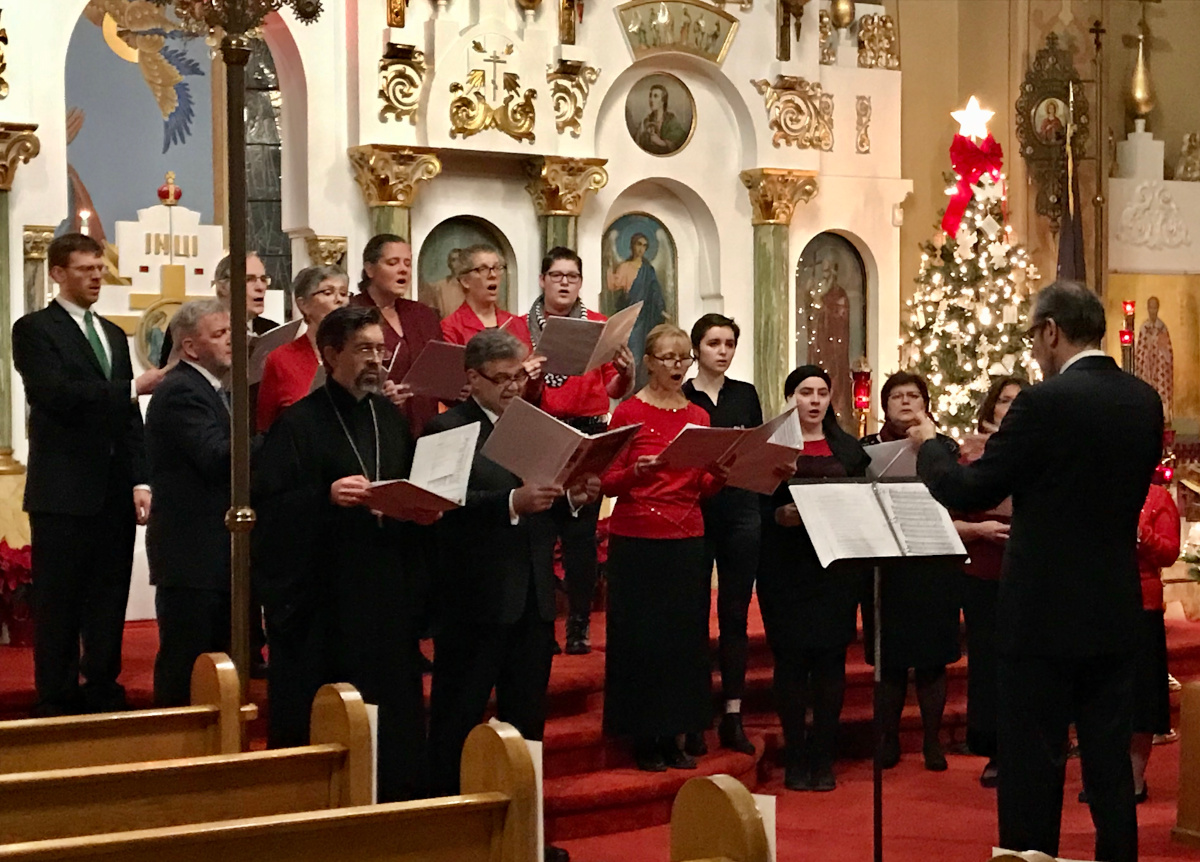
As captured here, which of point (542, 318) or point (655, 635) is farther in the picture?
point (542, 318)

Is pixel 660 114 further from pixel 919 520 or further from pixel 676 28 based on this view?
pixel 919 520

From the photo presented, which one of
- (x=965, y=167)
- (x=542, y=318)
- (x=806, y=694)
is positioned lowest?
(x=806, y=694)

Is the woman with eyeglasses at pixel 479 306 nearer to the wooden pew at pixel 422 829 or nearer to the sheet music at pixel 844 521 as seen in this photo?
the sheet music at pixel 844 521

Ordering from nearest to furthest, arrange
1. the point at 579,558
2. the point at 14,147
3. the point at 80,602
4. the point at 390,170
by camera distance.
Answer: the point at 80,602
the point at 579,558
the point at 14,147
the point at 390,170

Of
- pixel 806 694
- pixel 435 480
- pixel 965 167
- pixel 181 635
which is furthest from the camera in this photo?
pixel 965 167

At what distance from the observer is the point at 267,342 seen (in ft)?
18.3

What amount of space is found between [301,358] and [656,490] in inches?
53.5

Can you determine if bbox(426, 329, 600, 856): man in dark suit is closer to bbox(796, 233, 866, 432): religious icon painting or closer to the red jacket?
the red jacket

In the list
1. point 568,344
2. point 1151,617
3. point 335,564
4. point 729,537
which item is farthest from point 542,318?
point 1151,617

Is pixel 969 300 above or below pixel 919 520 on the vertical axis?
above

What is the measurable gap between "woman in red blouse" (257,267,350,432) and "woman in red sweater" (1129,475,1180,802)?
3.03 meters

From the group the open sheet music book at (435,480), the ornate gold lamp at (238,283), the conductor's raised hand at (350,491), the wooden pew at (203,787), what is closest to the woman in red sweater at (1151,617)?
the open sheet music book at (435,480)

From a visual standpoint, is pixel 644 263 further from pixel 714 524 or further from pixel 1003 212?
pixel 714 524

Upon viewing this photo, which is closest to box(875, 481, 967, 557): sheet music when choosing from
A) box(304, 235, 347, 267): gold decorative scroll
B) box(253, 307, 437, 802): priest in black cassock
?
box(253, 307, 437, 802): priest in black cassock
